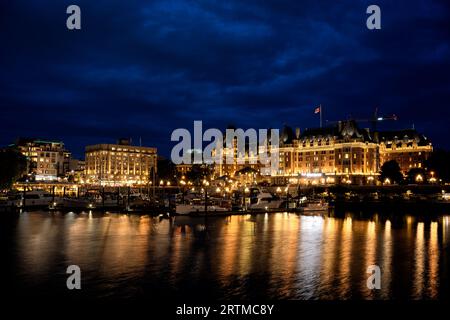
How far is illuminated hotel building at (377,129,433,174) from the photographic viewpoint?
588 ft

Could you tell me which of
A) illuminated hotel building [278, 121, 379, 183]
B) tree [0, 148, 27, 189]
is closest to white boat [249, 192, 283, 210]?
tree [0, 148, 27, 189]

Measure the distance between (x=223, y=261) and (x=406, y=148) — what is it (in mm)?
166438

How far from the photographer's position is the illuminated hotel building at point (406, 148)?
179250 mm

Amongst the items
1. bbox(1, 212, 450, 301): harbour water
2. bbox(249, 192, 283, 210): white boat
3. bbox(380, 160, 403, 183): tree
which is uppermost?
bbox(380, 160, 403, 183): tree

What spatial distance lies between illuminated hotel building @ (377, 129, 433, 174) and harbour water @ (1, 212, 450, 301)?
129509 mm

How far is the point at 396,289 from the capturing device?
89.8 feet

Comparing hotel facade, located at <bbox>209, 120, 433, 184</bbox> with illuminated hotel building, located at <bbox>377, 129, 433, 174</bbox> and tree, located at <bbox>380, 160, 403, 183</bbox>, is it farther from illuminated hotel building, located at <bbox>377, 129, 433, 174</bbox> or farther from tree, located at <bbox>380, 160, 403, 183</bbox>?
tree, located at <bbox>380, 160, 403, 183</bbox>

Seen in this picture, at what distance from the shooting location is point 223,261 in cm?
A: 3525

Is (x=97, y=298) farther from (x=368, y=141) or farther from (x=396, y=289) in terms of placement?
(x=368, y=141)

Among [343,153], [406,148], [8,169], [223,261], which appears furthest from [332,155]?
[223,261]

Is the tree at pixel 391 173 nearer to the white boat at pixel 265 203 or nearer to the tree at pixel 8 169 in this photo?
the white boat at pixel 265 203

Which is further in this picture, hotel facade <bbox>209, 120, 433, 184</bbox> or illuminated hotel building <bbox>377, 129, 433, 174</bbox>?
illuminated hotel building <bbox>377, 129, 433, 174</bbox>

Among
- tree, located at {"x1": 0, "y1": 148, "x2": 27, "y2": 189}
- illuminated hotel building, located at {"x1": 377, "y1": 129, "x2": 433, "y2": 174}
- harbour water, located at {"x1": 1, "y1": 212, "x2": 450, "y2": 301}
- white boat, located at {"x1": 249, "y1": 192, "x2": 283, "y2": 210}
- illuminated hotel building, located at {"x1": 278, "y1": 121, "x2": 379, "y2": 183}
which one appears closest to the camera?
harbour water, located at {"x1": 1, "y1": 212, "x2": 450, "y2": 301}
